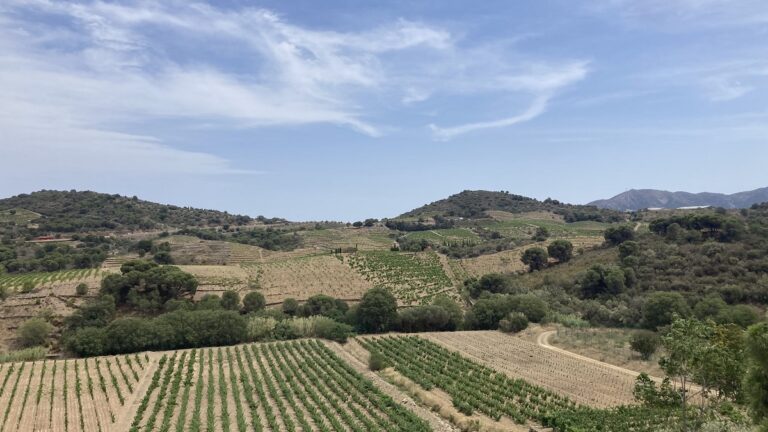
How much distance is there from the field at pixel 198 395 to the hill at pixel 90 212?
116m

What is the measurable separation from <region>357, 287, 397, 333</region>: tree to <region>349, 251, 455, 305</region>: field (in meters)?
12.0

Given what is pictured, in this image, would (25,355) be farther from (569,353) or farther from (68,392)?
(569,353)

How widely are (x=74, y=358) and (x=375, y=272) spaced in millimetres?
51098

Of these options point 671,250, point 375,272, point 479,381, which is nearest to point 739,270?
point 671,250

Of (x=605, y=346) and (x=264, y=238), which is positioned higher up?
(x=264, y=238)

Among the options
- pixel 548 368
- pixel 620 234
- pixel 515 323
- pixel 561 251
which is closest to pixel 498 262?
pixel 561 251

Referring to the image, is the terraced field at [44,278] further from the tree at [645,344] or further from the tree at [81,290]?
the tree at [645,344]

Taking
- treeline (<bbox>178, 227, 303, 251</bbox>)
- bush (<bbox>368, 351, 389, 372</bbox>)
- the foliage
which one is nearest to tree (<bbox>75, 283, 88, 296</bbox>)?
the foliage

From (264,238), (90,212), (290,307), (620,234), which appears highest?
(90,212)

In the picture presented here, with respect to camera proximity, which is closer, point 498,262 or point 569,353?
point 569,353

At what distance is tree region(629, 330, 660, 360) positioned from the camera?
142ft

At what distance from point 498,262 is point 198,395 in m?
74.1

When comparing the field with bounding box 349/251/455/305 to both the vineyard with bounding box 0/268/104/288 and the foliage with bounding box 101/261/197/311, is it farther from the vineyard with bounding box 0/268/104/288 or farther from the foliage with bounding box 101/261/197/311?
the vineyard with bounding box 0/268/104/288

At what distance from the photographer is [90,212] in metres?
164
